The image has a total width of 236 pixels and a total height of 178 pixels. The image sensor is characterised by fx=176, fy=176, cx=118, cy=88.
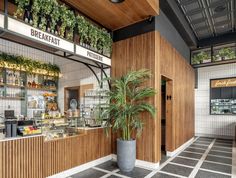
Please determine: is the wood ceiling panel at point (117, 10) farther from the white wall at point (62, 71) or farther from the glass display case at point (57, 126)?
the glass display case at point (57, 126)

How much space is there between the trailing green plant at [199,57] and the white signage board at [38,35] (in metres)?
5.94

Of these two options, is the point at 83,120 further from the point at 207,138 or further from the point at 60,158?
the point at 207,138

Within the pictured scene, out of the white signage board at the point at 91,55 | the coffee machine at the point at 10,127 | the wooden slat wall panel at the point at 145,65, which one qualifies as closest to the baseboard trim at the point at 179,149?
the wooden slat wall panel at the point at 145,65

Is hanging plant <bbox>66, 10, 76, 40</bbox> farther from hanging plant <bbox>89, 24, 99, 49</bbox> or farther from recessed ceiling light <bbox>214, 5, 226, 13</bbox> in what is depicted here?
recessed ceiling light <bbox>214, 5, 226, 13</bbox>

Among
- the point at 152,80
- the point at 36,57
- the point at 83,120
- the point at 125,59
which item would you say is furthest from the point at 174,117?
the point at 36,57

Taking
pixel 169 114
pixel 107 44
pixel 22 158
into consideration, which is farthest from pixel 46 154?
pixel 169 114

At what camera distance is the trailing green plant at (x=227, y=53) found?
695 cm

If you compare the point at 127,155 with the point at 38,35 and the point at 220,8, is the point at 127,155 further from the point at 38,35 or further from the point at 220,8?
the point at 220,8

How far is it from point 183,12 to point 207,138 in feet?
18.4

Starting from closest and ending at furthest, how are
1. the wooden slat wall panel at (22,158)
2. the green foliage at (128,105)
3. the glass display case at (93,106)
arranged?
1. the wooden slat wall panel at (22,158)
2. the green foliage at (128,105)
3. the glass display case at (93,106)

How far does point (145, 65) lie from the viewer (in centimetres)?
436

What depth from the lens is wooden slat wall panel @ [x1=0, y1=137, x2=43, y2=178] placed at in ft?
8.63

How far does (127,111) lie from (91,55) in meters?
1.56

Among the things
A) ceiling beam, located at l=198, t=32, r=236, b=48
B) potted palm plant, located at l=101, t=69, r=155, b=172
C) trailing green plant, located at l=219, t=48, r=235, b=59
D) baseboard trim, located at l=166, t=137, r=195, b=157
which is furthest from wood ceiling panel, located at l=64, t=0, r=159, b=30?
trailing green plant, located at l=219, t=48, r=235, b=59
